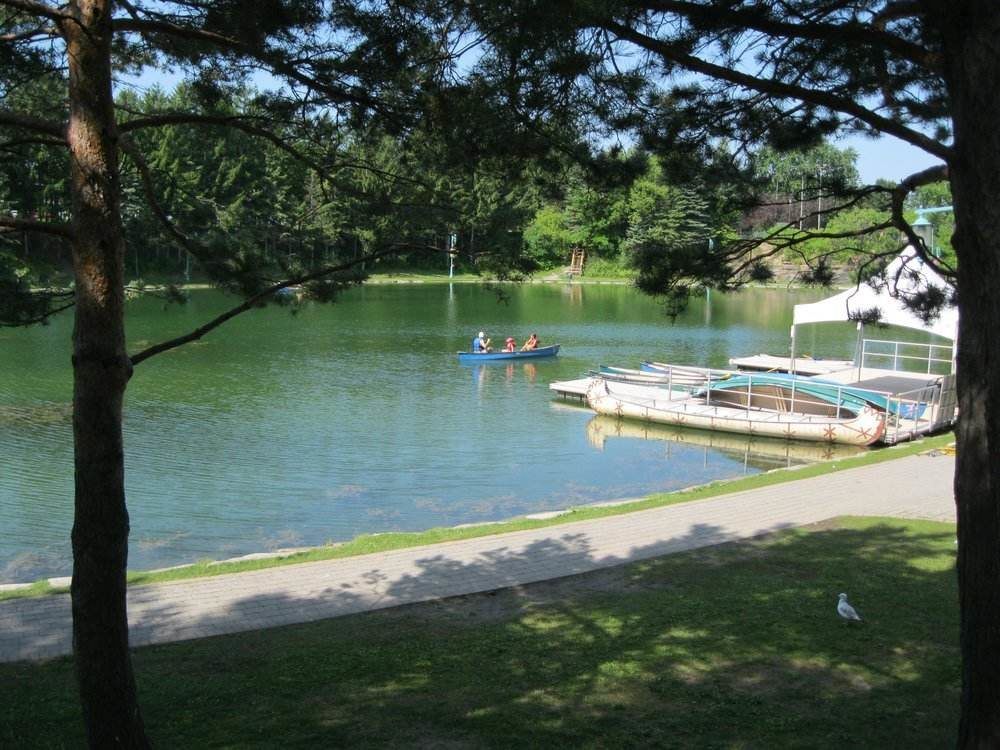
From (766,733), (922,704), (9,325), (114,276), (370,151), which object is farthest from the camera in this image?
(370,151)

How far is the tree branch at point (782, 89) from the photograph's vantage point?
4.80 meters

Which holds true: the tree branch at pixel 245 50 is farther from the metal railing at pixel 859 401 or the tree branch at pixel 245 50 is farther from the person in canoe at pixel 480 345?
the person in canoe at pixel 480 345

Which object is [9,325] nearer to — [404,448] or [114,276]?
[114,276]

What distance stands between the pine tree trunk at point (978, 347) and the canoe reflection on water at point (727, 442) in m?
15.0

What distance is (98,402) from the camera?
14.5 ft

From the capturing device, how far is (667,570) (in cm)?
855

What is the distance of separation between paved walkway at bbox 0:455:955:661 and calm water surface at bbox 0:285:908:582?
280 centimetres

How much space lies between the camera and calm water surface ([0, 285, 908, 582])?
1361cm

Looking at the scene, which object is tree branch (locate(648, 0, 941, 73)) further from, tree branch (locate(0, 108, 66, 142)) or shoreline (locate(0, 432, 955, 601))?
shoreline (locate(0, 432, 955, 601))

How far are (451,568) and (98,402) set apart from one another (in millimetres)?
5058

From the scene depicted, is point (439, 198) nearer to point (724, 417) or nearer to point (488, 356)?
point (724, 417)

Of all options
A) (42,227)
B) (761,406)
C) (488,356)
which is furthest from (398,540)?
(488,356)

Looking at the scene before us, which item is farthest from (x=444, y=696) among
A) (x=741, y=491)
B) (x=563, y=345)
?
(x=563, y=345)

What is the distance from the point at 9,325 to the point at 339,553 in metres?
4.35
